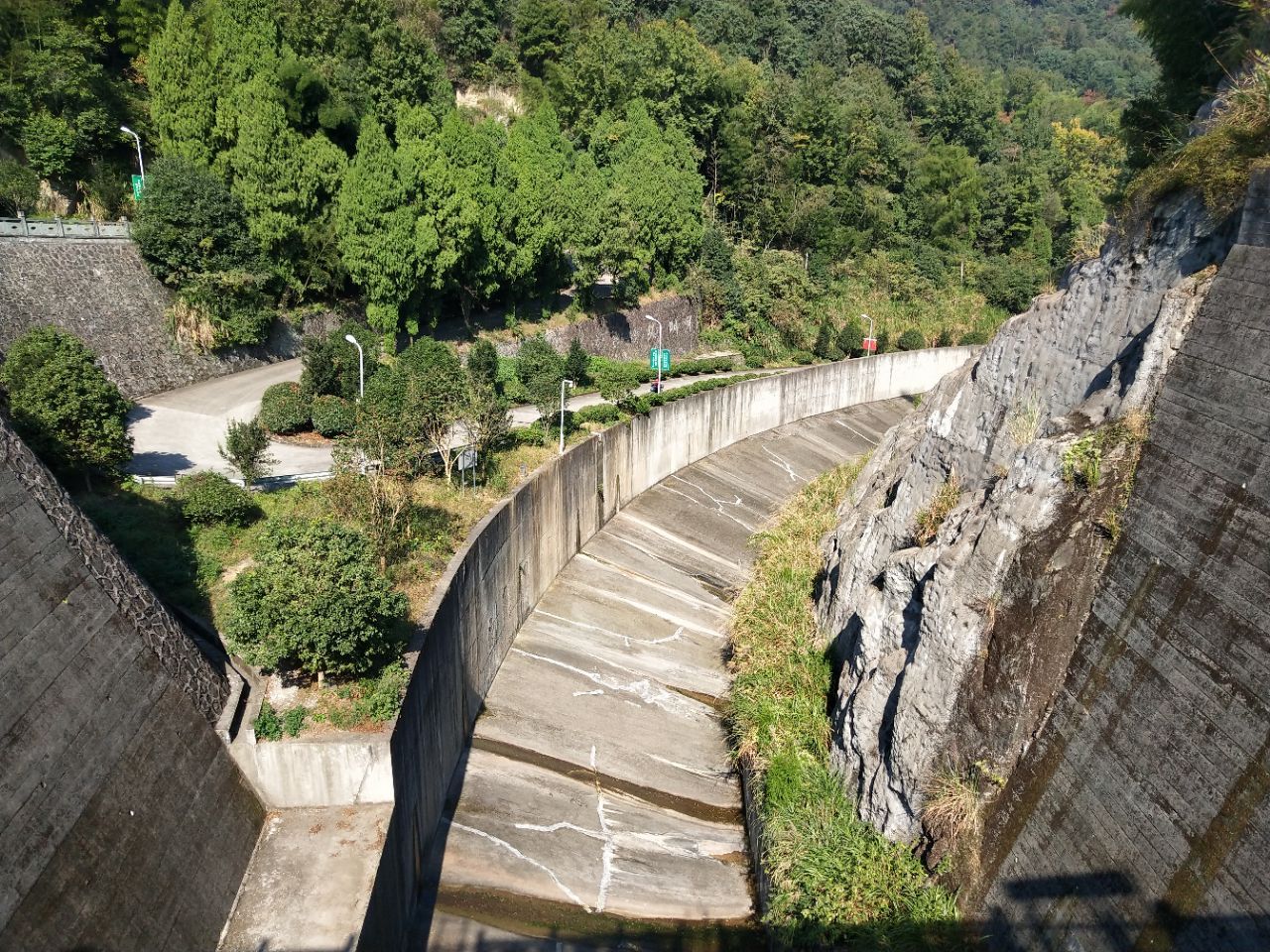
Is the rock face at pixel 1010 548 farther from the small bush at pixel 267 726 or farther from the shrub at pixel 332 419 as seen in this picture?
the shrub at pixel 332 419

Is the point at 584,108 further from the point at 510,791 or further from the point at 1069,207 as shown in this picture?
the point at 1069,207

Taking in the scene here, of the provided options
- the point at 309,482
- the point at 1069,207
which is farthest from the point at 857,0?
the point at 309,482

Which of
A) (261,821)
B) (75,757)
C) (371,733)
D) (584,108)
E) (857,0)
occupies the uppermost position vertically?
(857,0)

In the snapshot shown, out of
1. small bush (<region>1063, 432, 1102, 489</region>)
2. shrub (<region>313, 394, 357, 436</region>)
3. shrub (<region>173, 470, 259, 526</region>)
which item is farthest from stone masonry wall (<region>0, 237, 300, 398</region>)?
small bush (<region>1063, 432, 1102, 489</region>)

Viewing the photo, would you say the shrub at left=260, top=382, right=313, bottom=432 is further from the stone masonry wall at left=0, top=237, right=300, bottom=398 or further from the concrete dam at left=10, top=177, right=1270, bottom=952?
the concrete dam at left=10, top=177, right=1270, bottom=952

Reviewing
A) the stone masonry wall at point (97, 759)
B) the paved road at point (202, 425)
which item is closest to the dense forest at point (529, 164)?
the paved road at point (202, 425)

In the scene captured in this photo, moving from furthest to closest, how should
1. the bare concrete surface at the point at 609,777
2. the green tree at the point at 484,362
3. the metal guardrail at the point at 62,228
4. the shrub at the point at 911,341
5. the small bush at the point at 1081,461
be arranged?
the shrub at the point at 911,341 → the green tree at the point at 484,362 → the metal guardrail at the point at 62,228 → the bare concrete surface at the point at 609,777 → the small bush at the point at 1081,461
